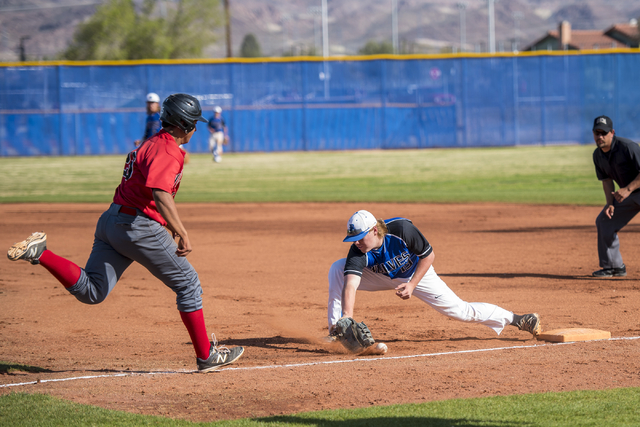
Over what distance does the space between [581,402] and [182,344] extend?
3358mm

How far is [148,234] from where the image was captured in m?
4.75

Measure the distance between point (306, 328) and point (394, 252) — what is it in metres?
1.67

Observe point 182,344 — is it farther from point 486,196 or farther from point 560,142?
point 560,142

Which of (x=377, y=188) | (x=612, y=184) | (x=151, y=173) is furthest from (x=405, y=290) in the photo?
Answer: (x=377, y=188)

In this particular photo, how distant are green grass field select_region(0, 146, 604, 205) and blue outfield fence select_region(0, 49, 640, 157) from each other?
154 centimetres

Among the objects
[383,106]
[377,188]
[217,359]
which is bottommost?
[217,359]

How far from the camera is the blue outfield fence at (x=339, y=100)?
1221 inches

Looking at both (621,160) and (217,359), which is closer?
(217,359)

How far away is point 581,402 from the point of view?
4.29m

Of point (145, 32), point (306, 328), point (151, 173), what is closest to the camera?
point (151, 173)

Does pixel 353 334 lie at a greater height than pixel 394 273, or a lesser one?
lesser

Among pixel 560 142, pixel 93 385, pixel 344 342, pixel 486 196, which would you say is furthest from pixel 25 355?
pixel 560 142

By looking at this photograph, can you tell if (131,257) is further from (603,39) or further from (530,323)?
(603,39)

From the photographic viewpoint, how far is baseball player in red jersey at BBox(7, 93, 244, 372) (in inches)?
182
